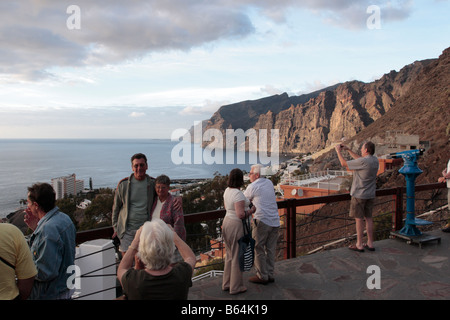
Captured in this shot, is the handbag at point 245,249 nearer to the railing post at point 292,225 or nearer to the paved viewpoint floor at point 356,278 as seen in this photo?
the paved viewpoint floor at point 356,278

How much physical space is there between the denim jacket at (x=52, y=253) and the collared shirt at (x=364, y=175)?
373 centimetres

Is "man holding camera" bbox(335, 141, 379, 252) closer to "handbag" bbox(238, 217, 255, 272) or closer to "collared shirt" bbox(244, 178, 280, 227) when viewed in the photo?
"collared shirt" bbox(244, 178, 280, 227)

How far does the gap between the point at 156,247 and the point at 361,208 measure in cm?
379

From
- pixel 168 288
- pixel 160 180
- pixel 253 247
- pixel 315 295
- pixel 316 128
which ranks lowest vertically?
pixel 315 295

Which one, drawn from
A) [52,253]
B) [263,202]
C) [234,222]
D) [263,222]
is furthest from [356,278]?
[52,253]

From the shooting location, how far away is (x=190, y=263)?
226 cm

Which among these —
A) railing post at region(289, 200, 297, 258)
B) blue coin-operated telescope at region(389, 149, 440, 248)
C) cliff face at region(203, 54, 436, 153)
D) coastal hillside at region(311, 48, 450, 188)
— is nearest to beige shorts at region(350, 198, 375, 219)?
railing post at region(289, 200, 297, 258)

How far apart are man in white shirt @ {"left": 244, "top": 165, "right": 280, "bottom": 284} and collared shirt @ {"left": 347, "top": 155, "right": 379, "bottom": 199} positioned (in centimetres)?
152

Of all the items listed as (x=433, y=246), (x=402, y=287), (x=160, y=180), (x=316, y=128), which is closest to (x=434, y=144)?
(x=433, y=246)

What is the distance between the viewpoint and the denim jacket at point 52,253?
239cm

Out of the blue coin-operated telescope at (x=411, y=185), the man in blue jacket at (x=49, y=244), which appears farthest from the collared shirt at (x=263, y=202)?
the blue coin-operated telescope at (x=411, y=185)

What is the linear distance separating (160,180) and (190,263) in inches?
49.5
